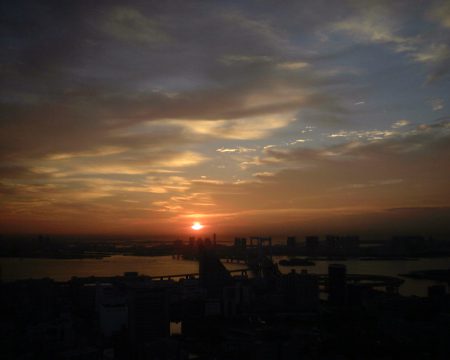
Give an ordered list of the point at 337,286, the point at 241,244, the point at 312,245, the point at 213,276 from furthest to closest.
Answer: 1. the point at 241,244
2. the point at 312,245
3. the point at 213,276
4. the point at 337,286

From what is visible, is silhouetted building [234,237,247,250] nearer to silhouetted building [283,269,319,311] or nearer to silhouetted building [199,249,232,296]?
silhouetted building [199,249,232,296]

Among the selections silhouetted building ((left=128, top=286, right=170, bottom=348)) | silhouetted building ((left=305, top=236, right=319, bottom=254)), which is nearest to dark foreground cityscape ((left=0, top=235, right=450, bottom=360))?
silhouetted building ((left=128, top=286, right=170, bottom=348))

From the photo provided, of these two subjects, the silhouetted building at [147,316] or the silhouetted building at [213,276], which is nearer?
the silhouetted building at [147,316]

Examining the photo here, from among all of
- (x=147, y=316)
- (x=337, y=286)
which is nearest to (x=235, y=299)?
(x=337, y=286)

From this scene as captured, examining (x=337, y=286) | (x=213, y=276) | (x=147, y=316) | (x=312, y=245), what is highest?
(x=312, y=245)

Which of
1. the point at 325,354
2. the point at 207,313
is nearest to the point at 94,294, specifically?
the point at 207,313

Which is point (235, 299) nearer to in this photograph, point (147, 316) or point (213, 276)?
point (213, 276)

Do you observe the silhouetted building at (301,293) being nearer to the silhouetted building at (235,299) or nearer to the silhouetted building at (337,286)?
the silhouetted building at (337,286)

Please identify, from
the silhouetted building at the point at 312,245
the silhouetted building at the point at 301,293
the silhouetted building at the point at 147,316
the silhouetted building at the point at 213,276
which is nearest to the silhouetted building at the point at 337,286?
the silhouetted building at the point at 301,293
